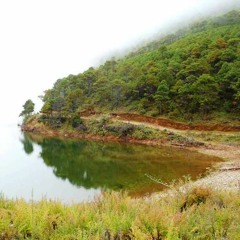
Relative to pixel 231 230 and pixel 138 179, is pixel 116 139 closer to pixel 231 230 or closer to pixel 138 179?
pixel 138 179

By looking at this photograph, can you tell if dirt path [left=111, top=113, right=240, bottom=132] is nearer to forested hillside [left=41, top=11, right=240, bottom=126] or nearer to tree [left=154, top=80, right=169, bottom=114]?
forested hillside [left=41, top=11, right=240, bottom=126]

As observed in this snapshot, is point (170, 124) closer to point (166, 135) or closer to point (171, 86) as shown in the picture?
point (166, 135)

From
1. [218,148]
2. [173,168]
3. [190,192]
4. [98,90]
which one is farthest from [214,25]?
[190,192]

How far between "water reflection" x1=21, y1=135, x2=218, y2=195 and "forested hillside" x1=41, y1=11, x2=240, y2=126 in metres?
11.3

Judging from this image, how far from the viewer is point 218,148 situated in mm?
39719

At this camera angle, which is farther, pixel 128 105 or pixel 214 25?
pixel 214 25

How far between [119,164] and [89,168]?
3175 millimetres

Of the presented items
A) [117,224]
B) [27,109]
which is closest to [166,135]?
[117,224]

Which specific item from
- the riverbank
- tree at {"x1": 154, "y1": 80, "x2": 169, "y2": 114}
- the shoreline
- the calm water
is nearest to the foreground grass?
the shoreline

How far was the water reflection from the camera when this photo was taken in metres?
27.0

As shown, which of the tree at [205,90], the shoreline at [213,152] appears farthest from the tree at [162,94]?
the shoreline at [213,152]

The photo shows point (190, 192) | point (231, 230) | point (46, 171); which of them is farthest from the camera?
point (46, 171)

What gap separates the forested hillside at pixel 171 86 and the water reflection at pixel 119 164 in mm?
11251

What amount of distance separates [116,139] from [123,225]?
47.9 m
